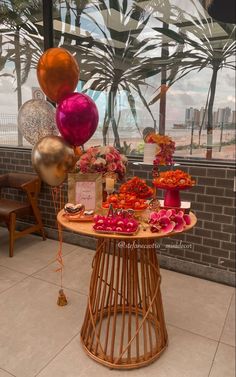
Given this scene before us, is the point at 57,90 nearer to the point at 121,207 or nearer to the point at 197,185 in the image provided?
the point at 121,207

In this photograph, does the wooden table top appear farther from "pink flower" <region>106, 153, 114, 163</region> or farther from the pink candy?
"pink flower" <region>106, 153, 114, 163</region>

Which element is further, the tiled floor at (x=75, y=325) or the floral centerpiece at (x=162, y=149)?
the floral centerpiece at (x=162, y=149)

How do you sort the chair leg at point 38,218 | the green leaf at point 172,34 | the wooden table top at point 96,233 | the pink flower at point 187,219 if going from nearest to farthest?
1. the wooden table top at point 96,233
2. the pink flower at point 187,219
3. the green leaf at point 172,34
4. the chair leg at point 38,218

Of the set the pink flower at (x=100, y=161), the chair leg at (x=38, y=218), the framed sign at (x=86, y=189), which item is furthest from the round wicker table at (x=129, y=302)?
the chair leg at (x=38, y=218)

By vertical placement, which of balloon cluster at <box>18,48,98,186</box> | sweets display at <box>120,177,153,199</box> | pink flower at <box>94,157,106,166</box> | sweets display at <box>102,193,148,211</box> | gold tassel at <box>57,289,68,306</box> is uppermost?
balloon cluster at <box>18,48,98,186</box>

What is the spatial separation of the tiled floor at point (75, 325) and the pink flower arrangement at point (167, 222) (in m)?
0.81

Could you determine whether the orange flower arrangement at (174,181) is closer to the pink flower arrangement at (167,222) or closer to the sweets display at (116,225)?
the pink flower arrangement at (167,222)

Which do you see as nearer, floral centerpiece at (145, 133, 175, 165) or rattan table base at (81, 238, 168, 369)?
rattan table base at (81, 238, 168, 369)

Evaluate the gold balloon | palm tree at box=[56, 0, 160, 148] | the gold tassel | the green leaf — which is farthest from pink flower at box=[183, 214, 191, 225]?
the green leaf

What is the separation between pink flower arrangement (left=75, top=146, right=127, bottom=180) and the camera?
5.52ft

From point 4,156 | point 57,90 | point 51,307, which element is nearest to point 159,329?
point 51,307

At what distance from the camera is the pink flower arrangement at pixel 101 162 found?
1.68 m

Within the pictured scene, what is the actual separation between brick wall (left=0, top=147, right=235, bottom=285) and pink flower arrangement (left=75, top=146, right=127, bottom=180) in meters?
1.04

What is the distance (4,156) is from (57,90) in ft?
7.02
